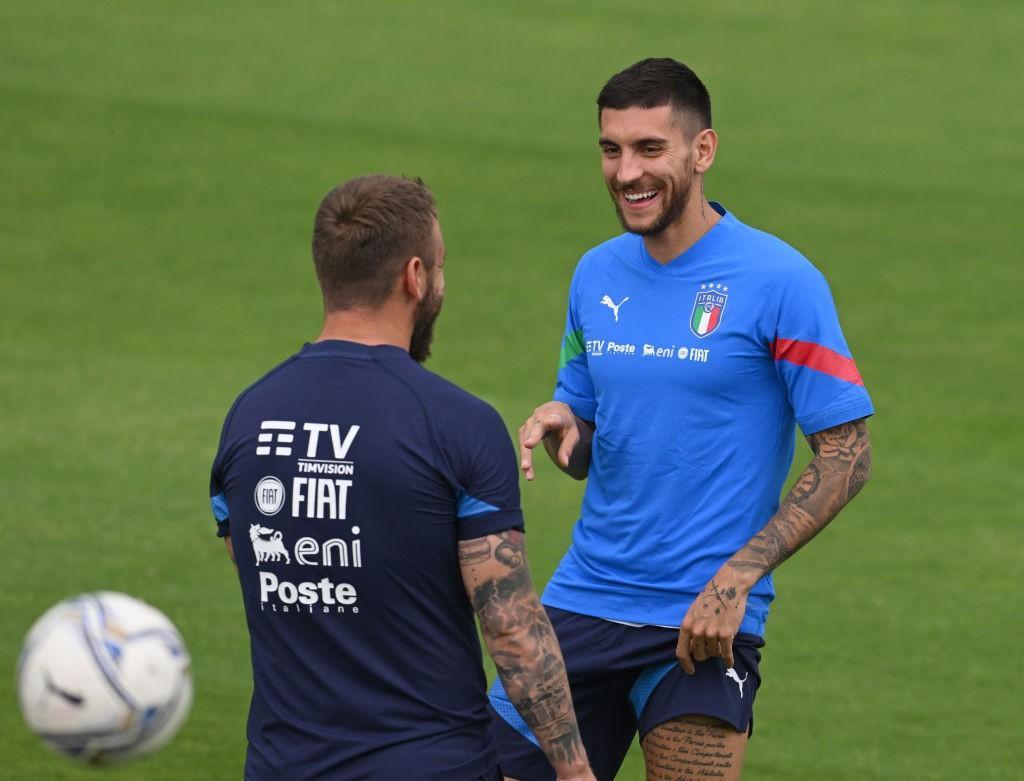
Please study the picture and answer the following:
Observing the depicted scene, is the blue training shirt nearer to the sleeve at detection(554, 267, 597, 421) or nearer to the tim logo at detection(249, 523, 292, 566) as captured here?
the sleeve at detection(554, 267, 597, 421)

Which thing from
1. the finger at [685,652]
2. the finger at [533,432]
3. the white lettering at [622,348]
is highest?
the white lettering at [622,348]

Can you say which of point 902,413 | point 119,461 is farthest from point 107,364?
point 902,413

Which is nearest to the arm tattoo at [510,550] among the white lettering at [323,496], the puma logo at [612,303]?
the white lettering at [323,496]

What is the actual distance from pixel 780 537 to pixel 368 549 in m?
1.33

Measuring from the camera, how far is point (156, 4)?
21.4m

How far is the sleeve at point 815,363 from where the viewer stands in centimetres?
481

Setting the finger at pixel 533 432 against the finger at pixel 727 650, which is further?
the finger at pixel 533 432

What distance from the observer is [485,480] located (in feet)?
13.2

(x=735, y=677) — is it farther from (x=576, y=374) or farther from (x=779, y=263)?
(x=779, y=263)

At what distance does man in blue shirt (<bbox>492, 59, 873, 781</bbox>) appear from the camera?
190 inches

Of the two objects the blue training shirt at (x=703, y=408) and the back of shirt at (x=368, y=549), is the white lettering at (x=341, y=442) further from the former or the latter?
the blue training shirt at (x=703, y=408)

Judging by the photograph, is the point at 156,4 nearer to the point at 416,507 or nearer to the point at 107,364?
the point at 107,364

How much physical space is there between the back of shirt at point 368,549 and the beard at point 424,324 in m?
0.13

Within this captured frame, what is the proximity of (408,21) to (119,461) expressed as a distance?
11302mm
